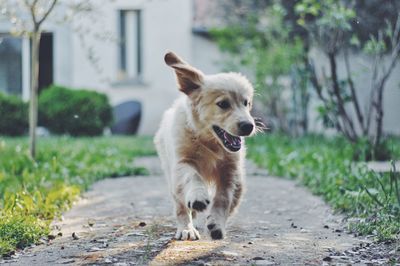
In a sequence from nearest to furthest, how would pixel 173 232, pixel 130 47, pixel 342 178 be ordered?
1. pixel 173 232
2. pixel 342 178
3. pixel 130 47

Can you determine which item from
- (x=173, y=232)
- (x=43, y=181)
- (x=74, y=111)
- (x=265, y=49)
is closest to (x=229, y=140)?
(x=173, y=232)

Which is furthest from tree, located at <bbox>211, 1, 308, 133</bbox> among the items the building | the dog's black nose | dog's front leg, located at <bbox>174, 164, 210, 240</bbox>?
the dog's black nose

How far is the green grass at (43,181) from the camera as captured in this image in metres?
4.92

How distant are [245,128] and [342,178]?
2.95m

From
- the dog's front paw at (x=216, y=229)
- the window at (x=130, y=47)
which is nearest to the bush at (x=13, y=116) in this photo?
the window at (x=130, y=47)

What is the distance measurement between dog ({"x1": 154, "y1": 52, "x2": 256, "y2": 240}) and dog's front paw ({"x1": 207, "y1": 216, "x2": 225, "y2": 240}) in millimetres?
249

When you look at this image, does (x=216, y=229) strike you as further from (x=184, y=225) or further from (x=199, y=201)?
(x=184, y=225)

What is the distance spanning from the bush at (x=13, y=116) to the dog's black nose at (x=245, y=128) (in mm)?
13381

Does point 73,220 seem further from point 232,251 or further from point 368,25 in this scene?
point 368,25

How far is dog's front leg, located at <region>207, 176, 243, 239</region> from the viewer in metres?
4.32

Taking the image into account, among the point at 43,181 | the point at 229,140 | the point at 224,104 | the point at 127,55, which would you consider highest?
the point at 127,55

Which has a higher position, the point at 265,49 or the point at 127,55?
the point at 265,49

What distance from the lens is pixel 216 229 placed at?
169 inches

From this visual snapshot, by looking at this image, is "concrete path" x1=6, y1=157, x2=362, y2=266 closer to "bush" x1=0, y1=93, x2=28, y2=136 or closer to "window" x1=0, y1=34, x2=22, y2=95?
"bush" x1=0, y1=93, x2=28, y2=136
